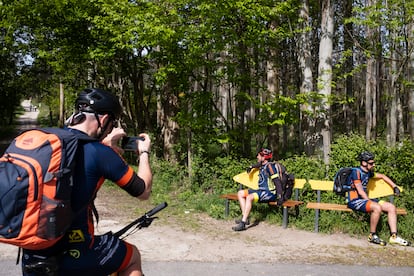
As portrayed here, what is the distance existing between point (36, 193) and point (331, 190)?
750 centimetres

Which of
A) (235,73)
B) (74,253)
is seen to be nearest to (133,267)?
(74,253)

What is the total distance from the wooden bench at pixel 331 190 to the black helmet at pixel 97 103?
6.34 meters

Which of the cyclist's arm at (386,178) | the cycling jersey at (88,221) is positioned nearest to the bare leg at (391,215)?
the cyclist's arm at (386,178)

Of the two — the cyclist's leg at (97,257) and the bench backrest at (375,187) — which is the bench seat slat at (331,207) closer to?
the bench backrest at (375,187)

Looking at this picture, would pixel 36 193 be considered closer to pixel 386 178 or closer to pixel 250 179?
pixel 386 178

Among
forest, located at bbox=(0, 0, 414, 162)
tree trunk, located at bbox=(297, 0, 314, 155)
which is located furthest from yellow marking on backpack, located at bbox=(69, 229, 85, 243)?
tree trunk, located at bbox=(297, 0, 314, 155)

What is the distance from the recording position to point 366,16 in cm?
1252

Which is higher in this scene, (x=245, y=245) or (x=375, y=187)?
(x=375, y=187)

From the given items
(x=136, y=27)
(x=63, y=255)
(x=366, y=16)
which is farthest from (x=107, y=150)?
(x=366, y=16)

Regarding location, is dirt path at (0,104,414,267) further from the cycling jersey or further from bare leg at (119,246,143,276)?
the cycling jersey

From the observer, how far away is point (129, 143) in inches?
113

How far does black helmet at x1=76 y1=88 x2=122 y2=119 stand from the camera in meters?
2.54

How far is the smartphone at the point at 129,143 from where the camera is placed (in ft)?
9.31

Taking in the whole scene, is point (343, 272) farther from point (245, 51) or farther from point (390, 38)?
point (390, 38)
